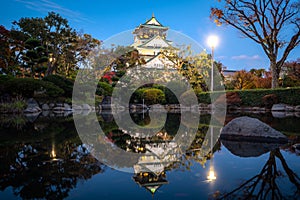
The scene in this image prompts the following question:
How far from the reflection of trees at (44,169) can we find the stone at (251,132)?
226cm

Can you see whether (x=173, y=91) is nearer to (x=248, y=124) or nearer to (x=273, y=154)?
(x=248, y=124)

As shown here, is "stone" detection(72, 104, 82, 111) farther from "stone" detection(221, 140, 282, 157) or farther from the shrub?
"stone" detection(221, 140, 282, 157)

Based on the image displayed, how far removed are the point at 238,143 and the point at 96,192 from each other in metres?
2.40

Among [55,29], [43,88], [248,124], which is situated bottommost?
[248,124]

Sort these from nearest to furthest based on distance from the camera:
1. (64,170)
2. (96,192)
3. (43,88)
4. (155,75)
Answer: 1. (96,192)
2. (64,170)
3. (43,88)
4. (155,75)

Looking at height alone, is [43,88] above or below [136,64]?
below

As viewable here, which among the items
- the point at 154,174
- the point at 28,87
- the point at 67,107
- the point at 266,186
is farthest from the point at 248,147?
the point at 67,107

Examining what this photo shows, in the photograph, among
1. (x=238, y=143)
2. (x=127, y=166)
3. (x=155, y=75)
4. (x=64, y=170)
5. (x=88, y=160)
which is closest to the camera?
(x=64, y=170)

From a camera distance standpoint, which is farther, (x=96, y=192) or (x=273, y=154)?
(x=273, y=154)

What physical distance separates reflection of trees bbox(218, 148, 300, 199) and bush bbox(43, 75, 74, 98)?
43.4 feet

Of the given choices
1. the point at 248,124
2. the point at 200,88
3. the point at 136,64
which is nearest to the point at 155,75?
the point at 136,64

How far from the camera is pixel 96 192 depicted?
1707mm

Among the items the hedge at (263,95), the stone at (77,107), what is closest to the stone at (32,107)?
the stone at (77,107)

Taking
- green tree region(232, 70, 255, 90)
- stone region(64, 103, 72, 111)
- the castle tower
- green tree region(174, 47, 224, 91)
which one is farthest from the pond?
the castle tower
